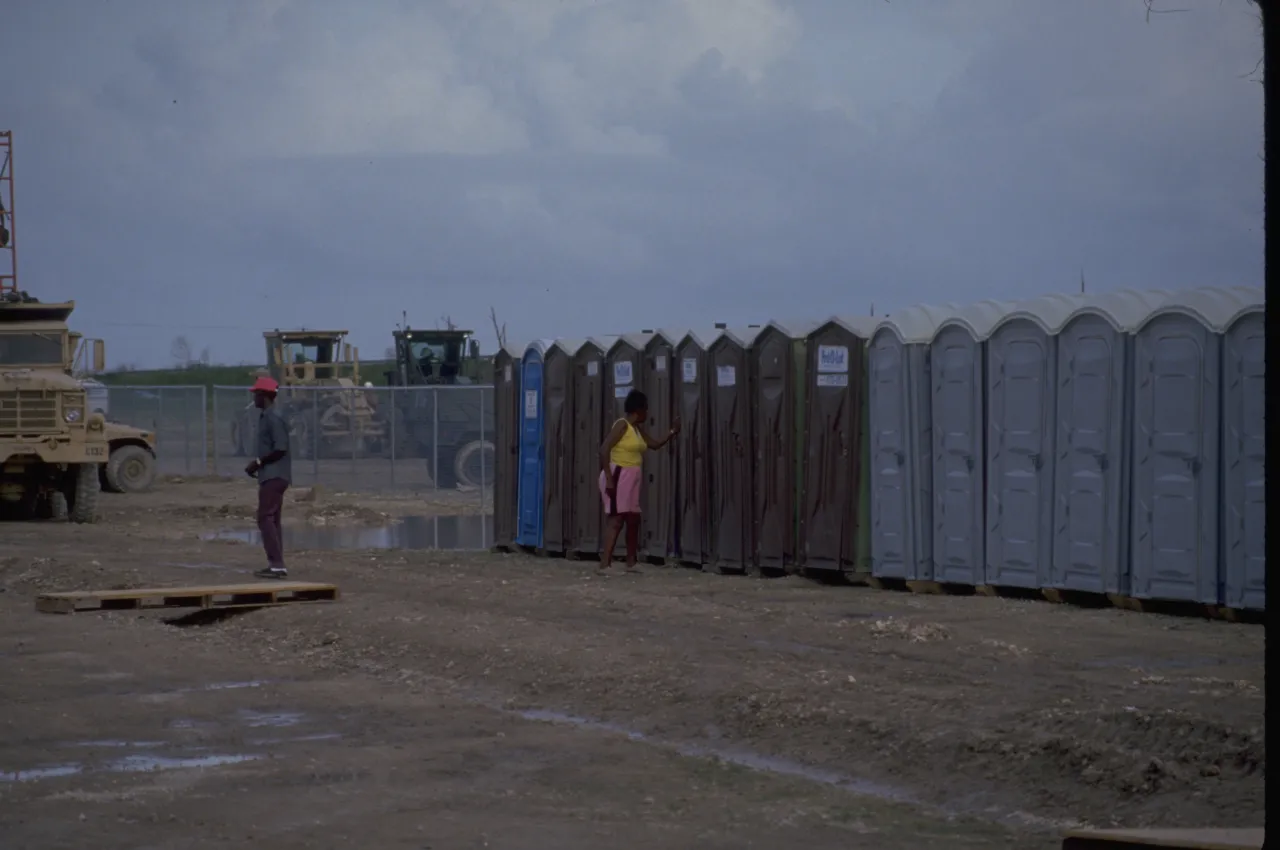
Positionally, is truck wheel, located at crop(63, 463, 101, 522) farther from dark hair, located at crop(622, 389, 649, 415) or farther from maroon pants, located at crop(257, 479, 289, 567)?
dark hair, located at crop(622, 389, 649, 415)

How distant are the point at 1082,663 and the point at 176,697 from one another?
16.6ft

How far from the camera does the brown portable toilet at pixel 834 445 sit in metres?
14.0

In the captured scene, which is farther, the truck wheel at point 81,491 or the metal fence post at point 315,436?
the metal fence post at point 315,436

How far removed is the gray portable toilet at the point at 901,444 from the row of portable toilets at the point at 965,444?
2 centimetres

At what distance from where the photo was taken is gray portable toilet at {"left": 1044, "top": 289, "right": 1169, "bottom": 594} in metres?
11.8

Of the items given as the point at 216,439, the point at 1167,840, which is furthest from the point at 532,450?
the point at 216,439

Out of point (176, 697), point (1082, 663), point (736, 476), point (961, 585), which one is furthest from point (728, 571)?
point (176, 697)

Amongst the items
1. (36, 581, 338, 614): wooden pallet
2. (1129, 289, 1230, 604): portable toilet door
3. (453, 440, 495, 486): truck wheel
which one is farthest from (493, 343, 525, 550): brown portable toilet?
(453, 440, 495, 486): truck wheel

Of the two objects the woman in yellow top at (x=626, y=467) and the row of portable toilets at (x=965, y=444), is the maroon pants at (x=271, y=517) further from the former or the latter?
the row of portable toilets at (x=965, y=444)

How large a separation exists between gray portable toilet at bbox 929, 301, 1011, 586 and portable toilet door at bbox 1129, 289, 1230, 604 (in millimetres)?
1423

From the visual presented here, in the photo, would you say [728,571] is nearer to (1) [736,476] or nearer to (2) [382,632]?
(1) [736,476]

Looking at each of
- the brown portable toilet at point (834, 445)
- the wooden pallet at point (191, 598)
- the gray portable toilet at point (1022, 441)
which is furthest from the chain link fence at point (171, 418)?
the gray portable toilet at point (1022, 441)

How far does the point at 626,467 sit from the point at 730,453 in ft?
3.18

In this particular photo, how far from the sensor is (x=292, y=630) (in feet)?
38.0
